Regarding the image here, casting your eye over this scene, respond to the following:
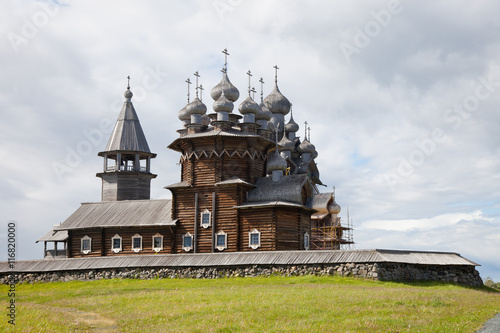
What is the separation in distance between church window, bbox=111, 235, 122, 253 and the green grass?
16.5 meters

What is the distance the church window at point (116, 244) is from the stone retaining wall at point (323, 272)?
6728 millimetres

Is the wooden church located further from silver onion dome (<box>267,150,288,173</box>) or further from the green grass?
the green grass

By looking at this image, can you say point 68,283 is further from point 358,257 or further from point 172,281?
point 358,257

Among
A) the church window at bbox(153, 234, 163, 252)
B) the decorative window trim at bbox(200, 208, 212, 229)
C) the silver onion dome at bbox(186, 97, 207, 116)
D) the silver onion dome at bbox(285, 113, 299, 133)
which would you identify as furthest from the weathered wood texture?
the silver onion dome at bbox(285, 113, 299, 133)

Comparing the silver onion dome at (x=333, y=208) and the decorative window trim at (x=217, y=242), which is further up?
the silver onion dome at (x=333, y=208)

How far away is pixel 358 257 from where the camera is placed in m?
26.1

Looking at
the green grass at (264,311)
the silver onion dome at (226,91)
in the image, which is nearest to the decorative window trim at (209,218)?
the silver onion dome at (226,91)

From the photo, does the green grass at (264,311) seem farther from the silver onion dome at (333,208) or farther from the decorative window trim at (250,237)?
the silver onion dome at (333,208)

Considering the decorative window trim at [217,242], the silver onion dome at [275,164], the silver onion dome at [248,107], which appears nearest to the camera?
the decorative window trim at [217,242]

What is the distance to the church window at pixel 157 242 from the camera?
3816 cm

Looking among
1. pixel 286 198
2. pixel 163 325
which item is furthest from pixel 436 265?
pixel 163 325

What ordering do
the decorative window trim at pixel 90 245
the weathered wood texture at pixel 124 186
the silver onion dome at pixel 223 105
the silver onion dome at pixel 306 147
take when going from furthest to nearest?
1. the silver onion dome at pixel 306 147
2. the weathered wood texture at pixel 124 186
3. the decorative window trim at pixel 90 245
4. the silver onion dome at pixel 223 105

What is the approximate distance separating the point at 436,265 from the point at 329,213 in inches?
729

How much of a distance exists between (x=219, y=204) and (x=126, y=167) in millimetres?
15344
